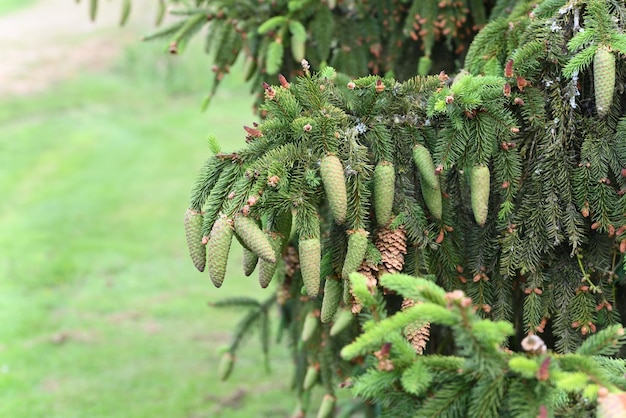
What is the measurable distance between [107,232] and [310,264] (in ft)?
31.1

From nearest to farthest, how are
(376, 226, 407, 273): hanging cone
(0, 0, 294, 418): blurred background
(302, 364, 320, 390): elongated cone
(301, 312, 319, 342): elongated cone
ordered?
(376, 226, 407, 273): hanging cone → (301, 312, 319, 342): elongated cone → (302, 364, 320, 390): elongated cone → (0, 0, 294, 418): blurred background

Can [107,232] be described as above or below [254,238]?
below

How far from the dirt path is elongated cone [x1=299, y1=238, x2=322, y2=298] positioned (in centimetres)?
1632

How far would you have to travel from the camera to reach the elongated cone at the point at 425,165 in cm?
164

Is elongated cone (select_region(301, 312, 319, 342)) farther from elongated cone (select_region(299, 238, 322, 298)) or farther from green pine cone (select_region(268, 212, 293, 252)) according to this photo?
elongated cone (select_region(299, 238, 322, 298))

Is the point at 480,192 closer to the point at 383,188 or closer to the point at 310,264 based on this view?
the point at 383,188

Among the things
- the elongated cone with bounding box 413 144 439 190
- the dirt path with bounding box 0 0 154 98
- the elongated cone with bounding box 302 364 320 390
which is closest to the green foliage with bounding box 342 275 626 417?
the elongated cone with bounding box 413 144 439 190

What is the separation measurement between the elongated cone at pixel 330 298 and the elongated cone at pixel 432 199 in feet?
1.01

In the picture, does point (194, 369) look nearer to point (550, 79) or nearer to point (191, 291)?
point (191, 291)

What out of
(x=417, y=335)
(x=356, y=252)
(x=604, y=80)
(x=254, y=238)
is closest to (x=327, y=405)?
(x=417, y=335)

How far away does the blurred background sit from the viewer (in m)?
6.28

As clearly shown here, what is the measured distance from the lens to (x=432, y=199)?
1705mm

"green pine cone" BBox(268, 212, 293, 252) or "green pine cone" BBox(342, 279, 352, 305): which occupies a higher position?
"green pine cone" BBox(268, 212, 293, 252)

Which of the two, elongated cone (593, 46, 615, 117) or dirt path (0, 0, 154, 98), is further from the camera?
dirt path (0, 0, 154, 98)
